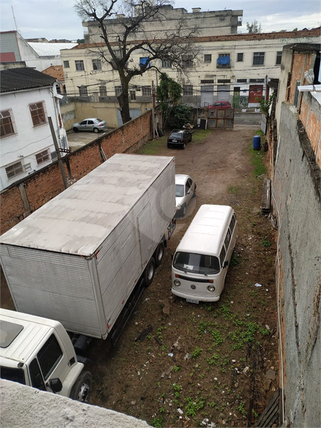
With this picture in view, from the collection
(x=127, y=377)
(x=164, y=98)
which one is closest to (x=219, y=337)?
(x=127, y=377)

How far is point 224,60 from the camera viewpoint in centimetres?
3512

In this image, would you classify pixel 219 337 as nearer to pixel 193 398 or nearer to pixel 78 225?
pixel 193 398

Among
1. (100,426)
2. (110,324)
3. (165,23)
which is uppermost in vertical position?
(165,23)

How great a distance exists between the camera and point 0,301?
8.89 meters

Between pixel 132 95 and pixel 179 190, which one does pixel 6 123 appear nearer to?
pixel 179 190

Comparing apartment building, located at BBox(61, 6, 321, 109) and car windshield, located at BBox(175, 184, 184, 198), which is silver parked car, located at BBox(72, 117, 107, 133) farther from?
car windshield, located at BBox(175, 184, 184, 198)

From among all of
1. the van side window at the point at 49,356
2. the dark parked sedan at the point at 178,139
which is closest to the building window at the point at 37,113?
the dark parked sedan at the point at 178,139

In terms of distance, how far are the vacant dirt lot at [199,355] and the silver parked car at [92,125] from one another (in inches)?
863

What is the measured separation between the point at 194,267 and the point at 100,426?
653 cm

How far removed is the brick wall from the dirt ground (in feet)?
11.1

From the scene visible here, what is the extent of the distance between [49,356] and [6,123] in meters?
14.4

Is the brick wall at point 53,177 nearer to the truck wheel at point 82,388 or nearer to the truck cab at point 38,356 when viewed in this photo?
the truck cab at point 38,356

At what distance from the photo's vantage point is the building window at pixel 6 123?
15.6 m


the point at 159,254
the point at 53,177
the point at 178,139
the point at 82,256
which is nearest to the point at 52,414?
the point at 82,256
